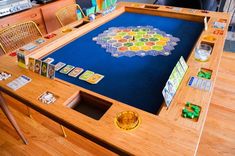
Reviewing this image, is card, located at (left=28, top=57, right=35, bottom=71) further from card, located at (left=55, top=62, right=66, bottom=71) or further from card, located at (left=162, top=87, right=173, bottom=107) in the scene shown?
card, located at (left=162, top=87, right=173, bottom=107)

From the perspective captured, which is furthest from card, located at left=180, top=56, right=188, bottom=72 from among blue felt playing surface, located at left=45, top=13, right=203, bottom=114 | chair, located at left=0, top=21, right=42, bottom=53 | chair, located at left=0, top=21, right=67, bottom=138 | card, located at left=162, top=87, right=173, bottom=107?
chair, located at left=0, top=21, right=42, bottom=53

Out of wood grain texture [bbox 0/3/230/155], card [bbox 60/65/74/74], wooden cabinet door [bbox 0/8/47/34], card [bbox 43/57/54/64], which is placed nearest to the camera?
wood grain texture [bbox 0/3/230/155]

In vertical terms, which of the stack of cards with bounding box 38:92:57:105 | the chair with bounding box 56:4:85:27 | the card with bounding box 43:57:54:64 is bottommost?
the stack of cards with bounding box 38:92:57:105

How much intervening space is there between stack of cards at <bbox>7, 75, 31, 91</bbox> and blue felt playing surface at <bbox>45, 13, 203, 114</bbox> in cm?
18

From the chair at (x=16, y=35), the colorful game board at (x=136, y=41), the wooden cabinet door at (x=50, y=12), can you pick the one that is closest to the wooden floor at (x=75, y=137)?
the chair at (x=16, y=35)

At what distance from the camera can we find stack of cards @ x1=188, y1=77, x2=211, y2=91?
0.89 metres

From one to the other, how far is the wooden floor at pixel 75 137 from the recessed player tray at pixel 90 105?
64cm

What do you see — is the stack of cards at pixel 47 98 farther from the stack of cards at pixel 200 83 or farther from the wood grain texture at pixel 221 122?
the wood grain texture at pixel 221 122

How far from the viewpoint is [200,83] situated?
3.00ft

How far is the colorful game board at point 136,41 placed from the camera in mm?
1305

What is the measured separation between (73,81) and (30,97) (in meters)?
0.24

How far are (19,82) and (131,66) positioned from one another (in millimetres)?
635

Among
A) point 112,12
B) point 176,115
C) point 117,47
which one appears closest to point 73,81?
point 117,47

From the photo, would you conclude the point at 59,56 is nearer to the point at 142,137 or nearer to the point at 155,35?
the point at 155,35
